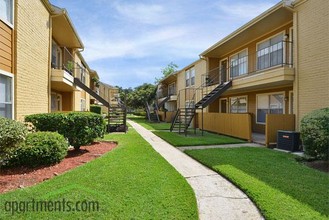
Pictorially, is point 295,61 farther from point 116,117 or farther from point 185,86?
point 185,86

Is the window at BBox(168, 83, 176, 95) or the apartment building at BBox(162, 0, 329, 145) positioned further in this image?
the window at BBox(168, 83, 176, 95)

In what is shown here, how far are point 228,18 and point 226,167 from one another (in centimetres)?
1162

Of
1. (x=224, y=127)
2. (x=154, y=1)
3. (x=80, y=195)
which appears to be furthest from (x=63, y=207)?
(x=224, y=127)

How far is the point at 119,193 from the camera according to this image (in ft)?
15.4

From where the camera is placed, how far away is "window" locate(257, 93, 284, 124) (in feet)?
46.0

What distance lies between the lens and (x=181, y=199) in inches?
177

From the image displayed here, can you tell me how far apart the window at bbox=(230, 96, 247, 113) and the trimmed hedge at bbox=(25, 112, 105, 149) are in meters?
12.3

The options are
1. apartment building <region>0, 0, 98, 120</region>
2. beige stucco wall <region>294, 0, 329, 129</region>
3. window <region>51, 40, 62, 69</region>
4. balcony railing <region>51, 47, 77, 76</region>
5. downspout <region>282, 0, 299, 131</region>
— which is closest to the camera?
apartment building <region>0, 0, 98, 120</region>

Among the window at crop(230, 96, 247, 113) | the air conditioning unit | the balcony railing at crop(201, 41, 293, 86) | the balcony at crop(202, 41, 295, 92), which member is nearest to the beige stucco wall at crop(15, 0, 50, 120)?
the air conditioning unit

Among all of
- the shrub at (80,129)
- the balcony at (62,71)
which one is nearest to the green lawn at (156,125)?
the balcony at (62,71)

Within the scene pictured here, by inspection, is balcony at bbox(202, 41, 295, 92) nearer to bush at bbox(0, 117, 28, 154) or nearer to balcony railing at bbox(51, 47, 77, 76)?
balcony railing at bbox(51, 47, 77, 76)

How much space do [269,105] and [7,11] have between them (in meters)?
13.9

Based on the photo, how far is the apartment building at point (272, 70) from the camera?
377 inches

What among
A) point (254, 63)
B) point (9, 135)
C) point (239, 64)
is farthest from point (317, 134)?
point (239, 64)
